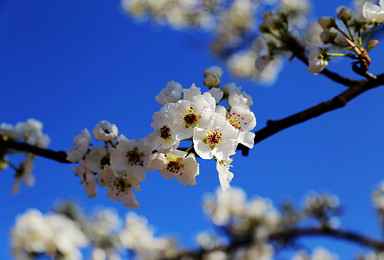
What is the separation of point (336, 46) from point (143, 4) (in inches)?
313

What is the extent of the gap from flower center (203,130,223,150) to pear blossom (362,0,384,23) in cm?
101

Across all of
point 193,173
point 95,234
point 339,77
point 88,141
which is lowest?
point 193,173

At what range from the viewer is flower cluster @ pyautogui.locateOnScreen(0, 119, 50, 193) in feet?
5.85

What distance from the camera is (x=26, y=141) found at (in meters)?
1.89

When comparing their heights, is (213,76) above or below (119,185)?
above

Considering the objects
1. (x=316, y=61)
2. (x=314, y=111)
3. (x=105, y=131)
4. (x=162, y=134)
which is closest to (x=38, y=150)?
(x=105, y=131)

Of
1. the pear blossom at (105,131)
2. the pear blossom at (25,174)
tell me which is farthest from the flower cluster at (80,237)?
the pear blossom at (105,131)

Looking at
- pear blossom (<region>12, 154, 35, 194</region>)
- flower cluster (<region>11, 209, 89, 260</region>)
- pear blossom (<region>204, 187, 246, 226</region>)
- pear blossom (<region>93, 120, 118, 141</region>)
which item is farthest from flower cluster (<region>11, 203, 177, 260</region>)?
pear blossom (<region>93, 120, 118, 141</region>)

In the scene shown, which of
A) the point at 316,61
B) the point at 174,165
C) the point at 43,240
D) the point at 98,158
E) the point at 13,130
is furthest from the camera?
the point at 43,240

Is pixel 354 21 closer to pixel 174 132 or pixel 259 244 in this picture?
pixel 174 132

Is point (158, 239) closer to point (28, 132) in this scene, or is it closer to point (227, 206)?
point (227, 206)

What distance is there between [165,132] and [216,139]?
0.62ft

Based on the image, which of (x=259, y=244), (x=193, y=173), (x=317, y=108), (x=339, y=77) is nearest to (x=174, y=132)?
(x=193, y=173)

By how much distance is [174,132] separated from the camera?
1133 mm
